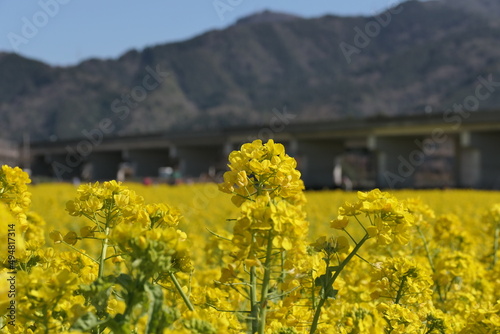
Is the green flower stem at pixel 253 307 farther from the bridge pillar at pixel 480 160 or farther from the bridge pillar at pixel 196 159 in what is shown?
the bridge pillar at pixel 196 159

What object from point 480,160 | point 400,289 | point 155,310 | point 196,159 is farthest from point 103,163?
point 155,310

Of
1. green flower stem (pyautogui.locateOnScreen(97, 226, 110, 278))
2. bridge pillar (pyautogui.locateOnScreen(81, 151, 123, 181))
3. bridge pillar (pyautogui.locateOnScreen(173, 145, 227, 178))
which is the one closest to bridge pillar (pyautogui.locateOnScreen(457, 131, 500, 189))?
bridge pillar (pyautogui.locateOnScreen(173, 145, 227, 178))

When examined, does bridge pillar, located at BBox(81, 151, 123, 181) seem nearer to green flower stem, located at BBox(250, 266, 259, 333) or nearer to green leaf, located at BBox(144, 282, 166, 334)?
green flower stem, located at BBox(250, 266, 259, 333)

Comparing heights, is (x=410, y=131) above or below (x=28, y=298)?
above

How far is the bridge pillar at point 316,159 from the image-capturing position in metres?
36.1

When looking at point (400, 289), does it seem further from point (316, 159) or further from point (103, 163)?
point (103, 163)

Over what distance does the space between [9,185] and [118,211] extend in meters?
0.39

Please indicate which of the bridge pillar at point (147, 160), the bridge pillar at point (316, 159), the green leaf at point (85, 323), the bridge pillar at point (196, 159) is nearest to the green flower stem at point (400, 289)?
the green leaf at point (85, 323)

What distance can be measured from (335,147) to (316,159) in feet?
6.45

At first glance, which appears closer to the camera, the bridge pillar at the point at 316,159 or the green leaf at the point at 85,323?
the green leaf at the point at 85,323

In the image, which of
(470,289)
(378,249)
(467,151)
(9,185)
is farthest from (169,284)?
(467,151)

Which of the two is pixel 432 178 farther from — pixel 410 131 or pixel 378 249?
pixel 378 249

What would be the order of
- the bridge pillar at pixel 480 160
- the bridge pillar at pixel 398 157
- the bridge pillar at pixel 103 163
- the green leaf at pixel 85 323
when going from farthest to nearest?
the bridge pillar at pixel 103 163 < the bridge pillar at pixel 398 157 < the bridge pillar at pixel 480 160 < the green leaf at pixel 85 323

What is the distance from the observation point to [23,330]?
1.50m
